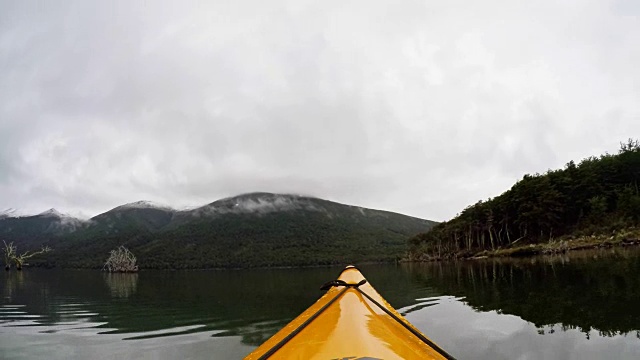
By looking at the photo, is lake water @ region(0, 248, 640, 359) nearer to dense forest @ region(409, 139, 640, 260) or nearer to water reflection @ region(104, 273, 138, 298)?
water reflection @ region(104, 273, 138, 298)

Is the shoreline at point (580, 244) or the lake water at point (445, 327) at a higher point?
the lake water at point (445, 327)

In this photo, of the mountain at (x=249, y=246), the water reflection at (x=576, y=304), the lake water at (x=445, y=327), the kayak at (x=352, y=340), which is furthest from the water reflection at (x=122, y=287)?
the mountain at (x=249, y=246)

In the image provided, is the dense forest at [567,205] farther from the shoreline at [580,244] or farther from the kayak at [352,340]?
the kayak at [352,340]

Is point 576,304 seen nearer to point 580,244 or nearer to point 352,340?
point 352,340

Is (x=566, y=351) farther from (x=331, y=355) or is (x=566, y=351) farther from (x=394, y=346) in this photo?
(x=331, y=355)

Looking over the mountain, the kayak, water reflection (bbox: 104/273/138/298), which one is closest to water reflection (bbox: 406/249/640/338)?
the kayak

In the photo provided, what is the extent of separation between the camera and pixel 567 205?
184 feet

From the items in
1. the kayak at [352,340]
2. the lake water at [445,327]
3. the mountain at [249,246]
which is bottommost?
the mountain at [249,246]

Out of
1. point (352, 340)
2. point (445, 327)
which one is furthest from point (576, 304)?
point (352, 340)

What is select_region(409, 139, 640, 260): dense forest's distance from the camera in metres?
49.5

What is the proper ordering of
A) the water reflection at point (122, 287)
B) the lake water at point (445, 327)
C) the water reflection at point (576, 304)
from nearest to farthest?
the lake water at point (445, 327), the water reflection at point (576, 304), the water reflection at point (122, 287)

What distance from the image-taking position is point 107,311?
602 inches

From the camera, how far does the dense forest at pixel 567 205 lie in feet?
162

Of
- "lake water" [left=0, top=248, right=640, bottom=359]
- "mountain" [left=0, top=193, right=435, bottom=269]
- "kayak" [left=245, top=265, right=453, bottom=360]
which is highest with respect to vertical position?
"kayak" [left=245, top=265, right=453, bottom=360]
